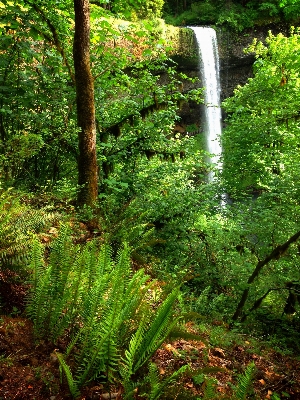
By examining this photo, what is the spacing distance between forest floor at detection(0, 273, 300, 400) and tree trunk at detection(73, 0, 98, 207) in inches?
112

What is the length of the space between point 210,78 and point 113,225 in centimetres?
2492

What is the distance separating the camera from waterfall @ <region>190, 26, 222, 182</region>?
26406mm

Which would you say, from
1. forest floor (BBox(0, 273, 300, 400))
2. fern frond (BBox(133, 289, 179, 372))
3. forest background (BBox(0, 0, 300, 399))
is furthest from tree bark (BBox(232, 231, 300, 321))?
fern frond (BBox(133, 289, 179, 372))

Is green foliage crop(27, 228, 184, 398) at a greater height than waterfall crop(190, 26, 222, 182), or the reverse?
waterfall crop(190, 26, 222, 182)

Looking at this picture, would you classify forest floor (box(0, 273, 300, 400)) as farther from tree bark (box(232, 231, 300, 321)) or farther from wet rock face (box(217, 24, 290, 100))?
wet rock face (box(217, 24, 290, 100))

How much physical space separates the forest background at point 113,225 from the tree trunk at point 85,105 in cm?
2

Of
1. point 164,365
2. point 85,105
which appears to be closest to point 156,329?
point 164,365

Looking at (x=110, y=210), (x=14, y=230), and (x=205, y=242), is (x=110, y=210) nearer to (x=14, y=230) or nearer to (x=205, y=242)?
(x=205, y=242)

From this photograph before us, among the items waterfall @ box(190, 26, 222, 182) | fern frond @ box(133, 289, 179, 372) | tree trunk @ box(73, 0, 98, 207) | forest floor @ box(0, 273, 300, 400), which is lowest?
forest floor @ box(0, 273, 300, 400)

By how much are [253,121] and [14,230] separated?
11.1 meters

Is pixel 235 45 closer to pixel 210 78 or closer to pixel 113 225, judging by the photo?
pixel 210 78

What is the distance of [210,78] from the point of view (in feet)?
89.2

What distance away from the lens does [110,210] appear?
18.1 feet

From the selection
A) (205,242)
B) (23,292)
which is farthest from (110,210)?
→ (23,292)
